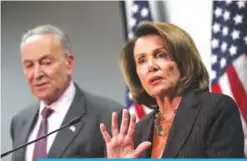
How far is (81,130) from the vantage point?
68.5 inches

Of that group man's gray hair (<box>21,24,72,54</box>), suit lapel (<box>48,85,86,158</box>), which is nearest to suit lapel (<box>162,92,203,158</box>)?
suit lapel (<box>48,85,86,158</box>)

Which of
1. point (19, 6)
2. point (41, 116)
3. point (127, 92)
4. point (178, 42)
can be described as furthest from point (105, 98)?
point (19, 6)

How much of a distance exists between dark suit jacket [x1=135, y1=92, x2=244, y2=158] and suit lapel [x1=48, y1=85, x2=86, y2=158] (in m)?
0.30

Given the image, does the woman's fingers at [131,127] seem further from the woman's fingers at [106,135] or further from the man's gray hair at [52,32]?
the man's gray hair at [52,32]

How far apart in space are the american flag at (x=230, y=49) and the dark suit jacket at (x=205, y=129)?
17 cm

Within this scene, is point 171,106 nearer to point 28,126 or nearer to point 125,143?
point 125,143

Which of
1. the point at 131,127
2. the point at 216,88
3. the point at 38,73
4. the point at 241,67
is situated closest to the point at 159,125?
the point at 131,127

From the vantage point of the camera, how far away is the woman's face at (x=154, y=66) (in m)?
1.62

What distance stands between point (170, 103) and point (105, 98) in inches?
10.9

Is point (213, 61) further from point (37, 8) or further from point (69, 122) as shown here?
point (37, 8)

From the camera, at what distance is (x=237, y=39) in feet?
5.66

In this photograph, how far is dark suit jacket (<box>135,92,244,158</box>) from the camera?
1.48 m

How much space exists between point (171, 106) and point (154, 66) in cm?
14

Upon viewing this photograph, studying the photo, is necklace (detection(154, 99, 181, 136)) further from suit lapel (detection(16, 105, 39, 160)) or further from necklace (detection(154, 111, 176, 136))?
suit lapel (detection(16, 105, 39, 160))
